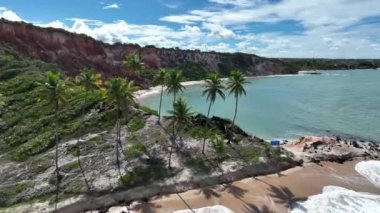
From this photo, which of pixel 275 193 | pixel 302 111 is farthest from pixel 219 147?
pixel 302 111

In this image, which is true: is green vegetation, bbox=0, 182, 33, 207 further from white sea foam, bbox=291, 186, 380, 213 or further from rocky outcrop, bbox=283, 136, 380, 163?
rocky outcrop, bbox=283, 136, 380, 163

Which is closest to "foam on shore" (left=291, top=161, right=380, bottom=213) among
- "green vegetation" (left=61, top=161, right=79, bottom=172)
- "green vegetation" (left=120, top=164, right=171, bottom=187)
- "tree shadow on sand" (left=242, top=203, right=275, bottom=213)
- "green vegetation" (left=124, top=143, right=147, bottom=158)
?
"tree shadow on sand" (left=242, top=203, right=275, bottom=213)

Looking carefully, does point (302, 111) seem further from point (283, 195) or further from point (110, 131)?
point (110, 131)

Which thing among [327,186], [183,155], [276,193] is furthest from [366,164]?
[183,155]

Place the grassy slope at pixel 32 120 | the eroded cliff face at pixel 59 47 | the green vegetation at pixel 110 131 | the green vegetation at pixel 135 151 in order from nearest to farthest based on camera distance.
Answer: the green vegetation at pixel 110 131 < the green vegetation at pixel 135 151 < the grassy slope at pixel 32 120 < the eroded cliff face at pixel 59 47

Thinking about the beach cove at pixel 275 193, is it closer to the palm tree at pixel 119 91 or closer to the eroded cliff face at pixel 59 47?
the palm tree at pixel 119 91

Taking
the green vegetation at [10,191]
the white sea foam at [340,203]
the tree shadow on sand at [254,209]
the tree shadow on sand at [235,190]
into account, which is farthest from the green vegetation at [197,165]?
the green vegetation at [10,191]

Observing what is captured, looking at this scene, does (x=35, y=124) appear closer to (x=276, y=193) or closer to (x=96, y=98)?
(x=96, y=98)
